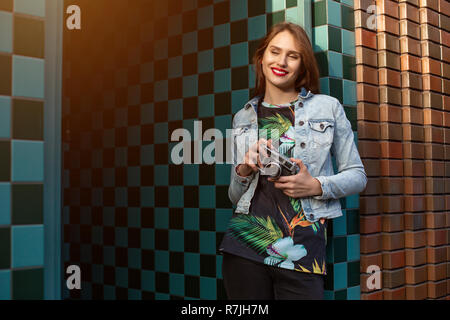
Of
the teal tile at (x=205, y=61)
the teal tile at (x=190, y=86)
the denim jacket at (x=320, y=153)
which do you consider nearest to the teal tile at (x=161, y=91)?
the teal tile at (x=190, y=86)

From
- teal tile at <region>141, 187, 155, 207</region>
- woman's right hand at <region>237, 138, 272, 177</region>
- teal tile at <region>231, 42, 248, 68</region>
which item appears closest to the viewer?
woman's right hand at <region>237, 138, 272, 177</region>

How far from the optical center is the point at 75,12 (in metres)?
3.04

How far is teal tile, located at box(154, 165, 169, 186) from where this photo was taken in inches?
111

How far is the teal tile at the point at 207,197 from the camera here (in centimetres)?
257

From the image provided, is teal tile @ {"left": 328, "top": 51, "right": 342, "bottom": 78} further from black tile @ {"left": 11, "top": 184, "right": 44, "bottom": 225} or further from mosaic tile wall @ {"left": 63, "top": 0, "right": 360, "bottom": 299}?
black tile @ {"left": 11, "top": 184, "right": 44, "bottom": 225}

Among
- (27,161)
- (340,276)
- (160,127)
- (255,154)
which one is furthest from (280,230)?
(160,127)

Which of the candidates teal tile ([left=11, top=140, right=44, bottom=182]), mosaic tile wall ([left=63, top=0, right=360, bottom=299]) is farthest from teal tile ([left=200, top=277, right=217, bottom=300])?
teal tile ([left=11, top=140, right=44, bottom=182])

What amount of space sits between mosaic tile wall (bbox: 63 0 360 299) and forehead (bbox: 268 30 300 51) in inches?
17.1

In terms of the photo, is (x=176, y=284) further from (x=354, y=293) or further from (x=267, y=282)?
Answer: (x=267, y=282)

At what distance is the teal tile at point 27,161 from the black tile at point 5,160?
0.04 feet

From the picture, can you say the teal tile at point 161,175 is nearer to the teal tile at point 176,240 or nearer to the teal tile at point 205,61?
the teal tile at point 176,240
